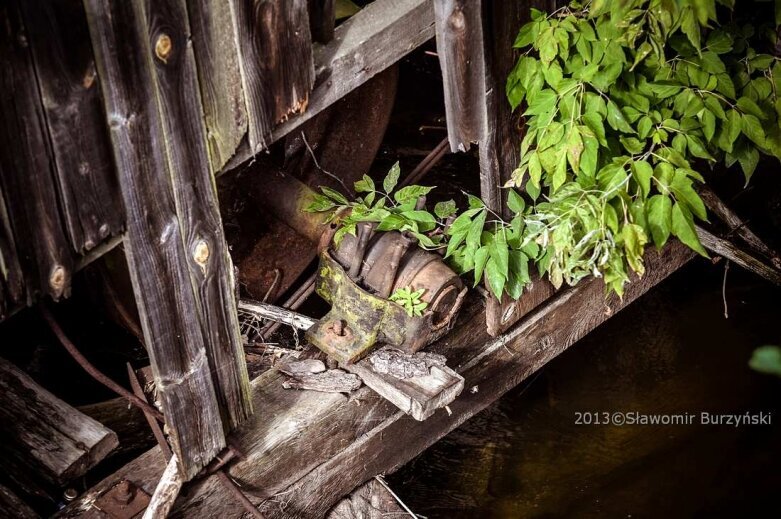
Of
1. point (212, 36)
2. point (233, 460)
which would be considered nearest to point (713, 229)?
point (233, 460)

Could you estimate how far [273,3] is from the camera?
2232 millimetres

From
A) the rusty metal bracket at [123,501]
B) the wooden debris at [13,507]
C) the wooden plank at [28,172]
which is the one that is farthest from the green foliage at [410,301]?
the wooden debris at [13,507]

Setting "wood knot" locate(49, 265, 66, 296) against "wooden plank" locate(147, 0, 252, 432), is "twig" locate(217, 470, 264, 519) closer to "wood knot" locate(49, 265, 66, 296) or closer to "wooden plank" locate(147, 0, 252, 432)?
"wooden plank" locate(147, 0, 252, 432)

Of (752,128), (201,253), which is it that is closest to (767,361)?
(752,128)

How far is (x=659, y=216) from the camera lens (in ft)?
9.32

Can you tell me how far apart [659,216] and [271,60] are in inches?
58.2

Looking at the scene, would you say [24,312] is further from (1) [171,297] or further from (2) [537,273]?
(2) [537,273]

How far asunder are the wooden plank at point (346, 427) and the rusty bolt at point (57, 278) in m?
0.99

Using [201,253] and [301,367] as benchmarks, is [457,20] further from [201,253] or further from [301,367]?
[301,367]

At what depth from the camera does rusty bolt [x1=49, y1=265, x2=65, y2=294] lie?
81.8 inches

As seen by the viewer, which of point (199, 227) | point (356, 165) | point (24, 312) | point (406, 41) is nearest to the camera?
point (199, 227)

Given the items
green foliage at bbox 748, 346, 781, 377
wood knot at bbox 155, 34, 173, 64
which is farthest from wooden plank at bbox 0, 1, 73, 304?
green foliage at bbox 748, 346, 781, 377

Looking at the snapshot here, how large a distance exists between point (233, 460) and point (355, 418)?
0.53 meters

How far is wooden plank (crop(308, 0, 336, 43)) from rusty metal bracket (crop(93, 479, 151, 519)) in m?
1.66
